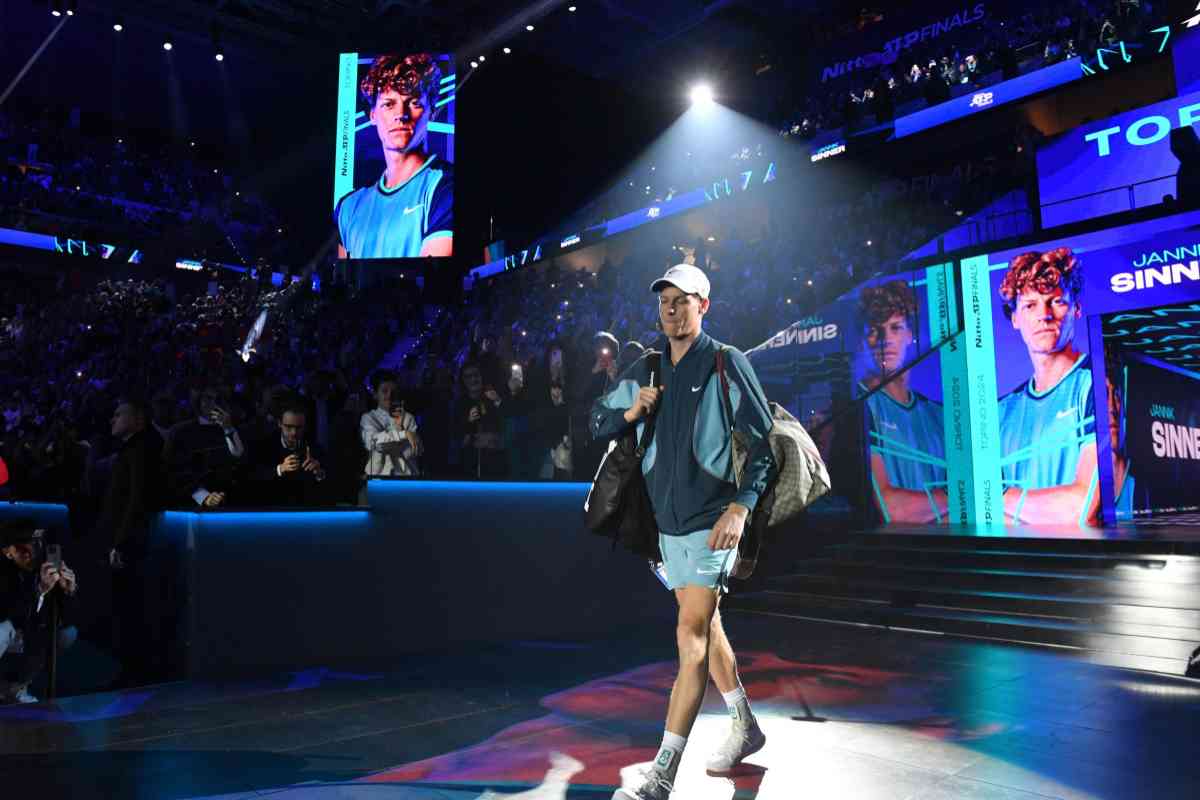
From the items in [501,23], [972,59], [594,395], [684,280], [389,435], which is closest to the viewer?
[684,280]

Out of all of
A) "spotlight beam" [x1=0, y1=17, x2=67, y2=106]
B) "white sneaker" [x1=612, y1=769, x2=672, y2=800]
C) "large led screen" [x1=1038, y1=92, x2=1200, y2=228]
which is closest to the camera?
"white sneaker" [x1=612, y1=769, x2=672, y2=800]

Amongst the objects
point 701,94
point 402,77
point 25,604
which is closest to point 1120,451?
point 25,604

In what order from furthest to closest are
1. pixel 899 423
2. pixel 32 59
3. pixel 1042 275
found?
pixel 32 59 < pixel 899 423 < pixel 1042 275

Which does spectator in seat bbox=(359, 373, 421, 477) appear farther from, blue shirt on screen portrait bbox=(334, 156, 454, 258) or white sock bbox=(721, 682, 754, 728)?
blue shirt on screen portrait bbox=(334, 156, 454, 258)

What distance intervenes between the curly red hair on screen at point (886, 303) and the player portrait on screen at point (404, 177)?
8512 millimetres

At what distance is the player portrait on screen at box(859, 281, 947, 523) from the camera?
10.4 m

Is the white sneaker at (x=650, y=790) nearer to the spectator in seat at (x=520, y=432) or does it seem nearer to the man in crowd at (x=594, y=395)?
the man in crowd at (x=594, y=395)

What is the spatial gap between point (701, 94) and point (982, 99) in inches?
383

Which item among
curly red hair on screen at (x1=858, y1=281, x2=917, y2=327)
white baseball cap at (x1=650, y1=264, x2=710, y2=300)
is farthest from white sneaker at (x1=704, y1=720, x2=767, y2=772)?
curly red hair on screen at (x1=858, y1=281, x2=917, y2=327)

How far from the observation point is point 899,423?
10711mm

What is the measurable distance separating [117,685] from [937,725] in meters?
4.88

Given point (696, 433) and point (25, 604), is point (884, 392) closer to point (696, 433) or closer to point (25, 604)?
point (696, 433)

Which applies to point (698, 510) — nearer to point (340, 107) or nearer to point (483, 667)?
point (483, 667)

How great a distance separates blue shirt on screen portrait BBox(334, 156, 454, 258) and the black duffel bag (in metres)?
13.9
